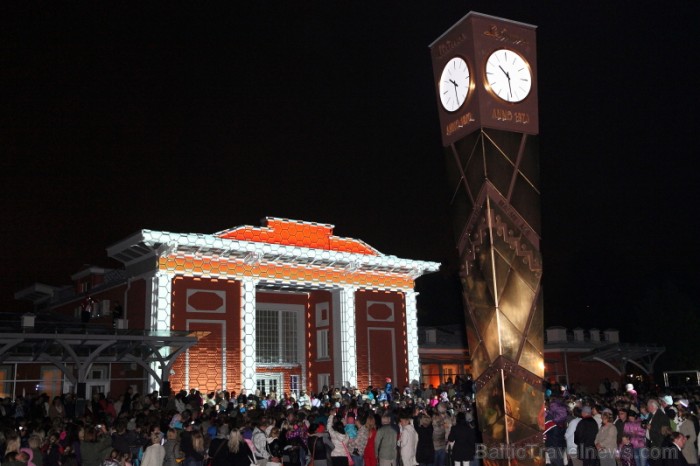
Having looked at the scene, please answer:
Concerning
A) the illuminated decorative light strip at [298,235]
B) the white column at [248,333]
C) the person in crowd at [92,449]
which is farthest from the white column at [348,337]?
the person in crowd at [92,449]

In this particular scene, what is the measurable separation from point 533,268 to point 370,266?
23.5 meters

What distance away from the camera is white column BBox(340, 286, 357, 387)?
32688 millimetres

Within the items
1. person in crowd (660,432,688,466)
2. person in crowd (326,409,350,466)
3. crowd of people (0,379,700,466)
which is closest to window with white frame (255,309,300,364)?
crowd of people (0,379,700,466)

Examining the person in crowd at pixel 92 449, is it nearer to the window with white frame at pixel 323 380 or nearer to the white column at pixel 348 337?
the white column at pixel 348 337

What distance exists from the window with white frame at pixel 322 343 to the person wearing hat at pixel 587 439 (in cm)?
2181

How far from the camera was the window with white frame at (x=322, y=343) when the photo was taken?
112ft

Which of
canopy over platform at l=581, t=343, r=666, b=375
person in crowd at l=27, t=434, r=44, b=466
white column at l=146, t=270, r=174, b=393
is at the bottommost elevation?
person in crowd at l=27, t=434, r=44, b=466

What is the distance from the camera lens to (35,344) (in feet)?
75.8

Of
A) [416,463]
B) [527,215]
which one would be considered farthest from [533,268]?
[416,463]

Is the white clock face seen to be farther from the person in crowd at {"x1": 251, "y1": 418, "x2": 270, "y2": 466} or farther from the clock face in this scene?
the person in crowd at {"x1": 251, "y1": 418, "x2": 270, "y2": 466}

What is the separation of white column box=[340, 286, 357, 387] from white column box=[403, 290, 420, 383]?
3.47 metres

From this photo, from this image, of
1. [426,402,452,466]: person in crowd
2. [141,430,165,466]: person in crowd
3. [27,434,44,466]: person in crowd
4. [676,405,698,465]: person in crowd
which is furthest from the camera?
[426,402,452,466]: person in crowd

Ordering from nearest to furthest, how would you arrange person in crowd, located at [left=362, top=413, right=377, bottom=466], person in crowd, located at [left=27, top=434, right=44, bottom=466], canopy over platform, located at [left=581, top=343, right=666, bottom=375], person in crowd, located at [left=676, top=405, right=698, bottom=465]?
person in crowd, located at [left=27, top=434, right=44, bottom=466] → person in crowd, located at [left=676, top=405, right=698, bottom=465] → person in crowd, located at [left=362, top=413, right=377, bottom=466] → canopy over platform, located at [left=581, top=343, right=666, bottom=375]

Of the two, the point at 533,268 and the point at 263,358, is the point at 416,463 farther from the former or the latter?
the point at 263,358
